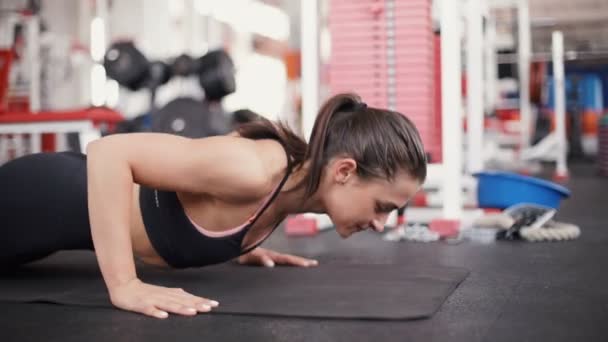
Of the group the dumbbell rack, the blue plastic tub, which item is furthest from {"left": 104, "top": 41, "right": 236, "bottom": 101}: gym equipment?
the blue plastic tub

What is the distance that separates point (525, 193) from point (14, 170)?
176cm

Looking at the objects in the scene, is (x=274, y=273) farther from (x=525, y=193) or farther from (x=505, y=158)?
(x=505, y=158)

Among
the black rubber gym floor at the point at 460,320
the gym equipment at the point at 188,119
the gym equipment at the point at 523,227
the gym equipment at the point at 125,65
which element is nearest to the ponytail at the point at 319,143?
the black rubber gym floor at the point at 460,320

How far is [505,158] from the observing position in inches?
236

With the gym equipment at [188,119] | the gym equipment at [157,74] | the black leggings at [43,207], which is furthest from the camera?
the gym equipment at [157,74]

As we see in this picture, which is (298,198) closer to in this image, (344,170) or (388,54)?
(344,170)

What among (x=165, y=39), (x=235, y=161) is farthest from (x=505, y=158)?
(x=235, y=161)

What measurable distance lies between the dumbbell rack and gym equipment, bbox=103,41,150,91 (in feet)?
6.73

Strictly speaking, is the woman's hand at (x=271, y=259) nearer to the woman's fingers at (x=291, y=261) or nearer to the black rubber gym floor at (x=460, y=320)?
the woman's fingers at (x=291, y=261)

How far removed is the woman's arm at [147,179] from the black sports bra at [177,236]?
0.49 feet

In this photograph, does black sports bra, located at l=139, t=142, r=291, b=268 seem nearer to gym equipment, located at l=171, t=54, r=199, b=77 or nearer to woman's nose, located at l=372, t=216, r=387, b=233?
woman's nose, located at l=372, t=216, r=387, b=233

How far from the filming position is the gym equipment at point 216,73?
449 cm

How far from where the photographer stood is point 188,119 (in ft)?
13.8

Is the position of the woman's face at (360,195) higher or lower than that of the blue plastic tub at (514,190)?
higher
